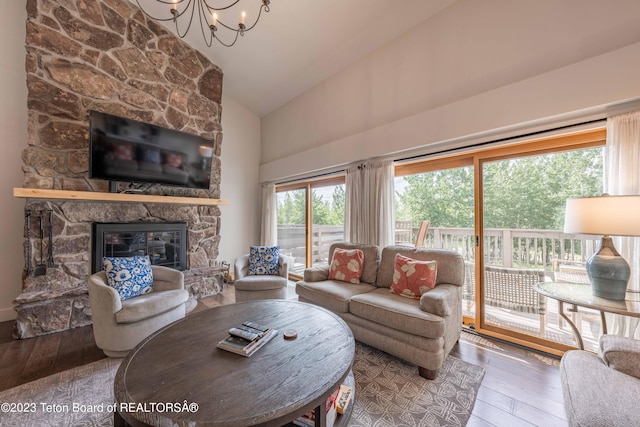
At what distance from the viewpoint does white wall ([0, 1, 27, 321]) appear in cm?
293

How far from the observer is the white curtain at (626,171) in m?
1.83

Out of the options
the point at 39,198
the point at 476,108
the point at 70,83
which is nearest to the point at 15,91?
the point at 70,83

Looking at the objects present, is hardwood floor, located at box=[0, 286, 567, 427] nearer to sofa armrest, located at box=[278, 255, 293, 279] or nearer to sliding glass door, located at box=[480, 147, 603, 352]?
sliding glass door, located at box=[480, 147, 603, 352]

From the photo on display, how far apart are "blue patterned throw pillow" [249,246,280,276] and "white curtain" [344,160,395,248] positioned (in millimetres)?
1141

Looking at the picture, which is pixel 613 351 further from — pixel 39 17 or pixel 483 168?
pixel 39 17

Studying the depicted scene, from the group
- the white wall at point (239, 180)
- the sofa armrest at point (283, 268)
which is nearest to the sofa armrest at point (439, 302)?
the sofa armrest at point (283, 268)

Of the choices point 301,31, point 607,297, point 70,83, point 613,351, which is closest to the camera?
point 613,351

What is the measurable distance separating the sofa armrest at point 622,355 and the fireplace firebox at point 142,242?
14.5 feet

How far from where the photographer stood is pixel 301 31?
3217mm

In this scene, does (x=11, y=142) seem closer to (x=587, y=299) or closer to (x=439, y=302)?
(x=439, y=302)

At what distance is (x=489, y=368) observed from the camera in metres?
2.10

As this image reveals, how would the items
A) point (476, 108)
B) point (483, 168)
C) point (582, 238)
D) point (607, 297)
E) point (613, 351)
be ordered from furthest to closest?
point (483, 168), point (476, 108), point (582, 238), point (607, 297), point (613, 351)

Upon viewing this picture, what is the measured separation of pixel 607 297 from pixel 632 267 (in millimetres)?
423

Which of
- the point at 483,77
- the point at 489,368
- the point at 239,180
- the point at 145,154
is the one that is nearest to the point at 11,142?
the point at 145,154
